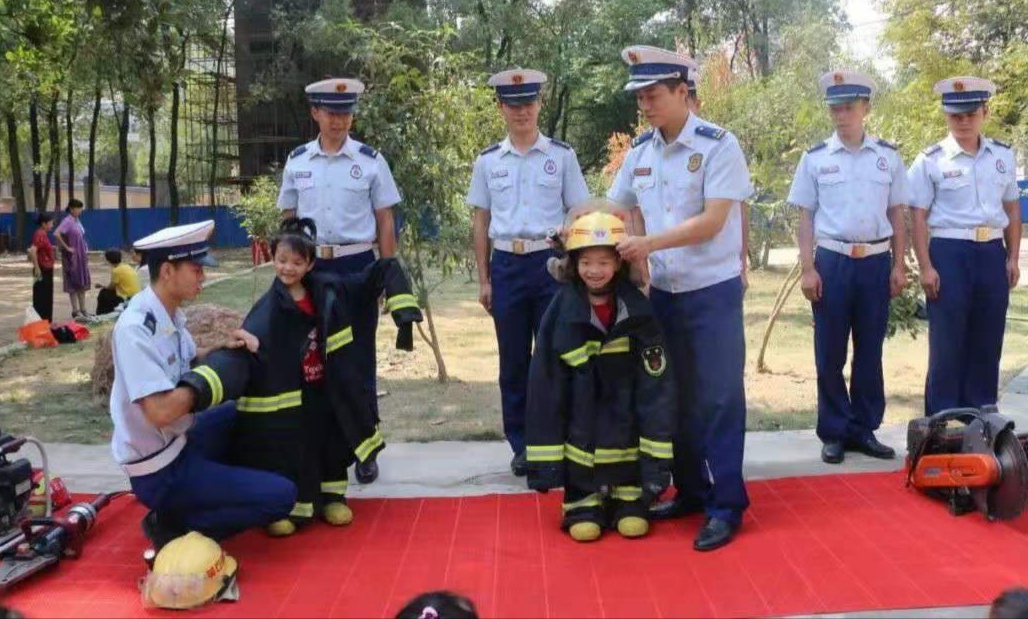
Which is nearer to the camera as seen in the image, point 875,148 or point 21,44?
point 875,148

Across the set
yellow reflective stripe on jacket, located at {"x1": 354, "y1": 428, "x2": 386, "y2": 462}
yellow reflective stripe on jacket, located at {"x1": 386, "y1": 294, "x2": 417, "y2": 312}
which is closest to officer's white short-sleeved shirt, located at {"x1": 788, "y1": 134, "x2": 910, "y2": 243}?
yellow reflective stripe on jacket, located at {"x1": 386, "y1": 294, "x2": 417, "y2": 312}

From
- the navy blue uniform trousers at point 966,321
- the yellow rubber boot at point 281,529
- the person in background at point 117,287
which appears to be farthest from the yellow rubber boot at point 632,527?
the person in background at point 117,287

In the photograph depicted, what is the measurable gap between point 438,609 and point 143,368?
149 cm

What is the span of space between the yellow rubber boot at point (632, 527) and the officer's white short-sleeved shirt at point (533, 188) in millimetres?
1552

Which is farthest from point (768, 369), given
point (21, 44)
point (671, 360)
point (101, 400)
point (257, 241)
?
point (257, 241)

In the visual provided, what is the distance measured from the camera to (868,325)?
16.9 feet

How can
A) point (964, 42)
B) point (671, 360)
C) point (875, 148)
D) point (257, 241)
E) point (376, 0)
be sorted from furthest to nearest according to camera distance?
point (376, 0) < point (964, 42) < point (257, 241) < point (875, 148) < point (671, 360)

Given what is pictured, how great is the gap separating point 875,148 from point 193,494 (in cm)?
364

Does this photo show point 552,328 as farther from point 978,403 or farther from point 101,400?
point 101,400

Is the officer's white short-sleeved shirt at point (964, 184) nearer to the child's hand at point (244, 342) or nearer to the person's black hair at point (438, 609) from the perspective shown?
the child's hand at point (244, 342)

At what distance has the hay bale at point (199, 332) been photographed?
5801 millimetres

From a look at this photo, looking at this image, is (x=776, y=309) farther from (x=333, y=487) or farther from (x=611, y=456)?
(x=333, y=487)

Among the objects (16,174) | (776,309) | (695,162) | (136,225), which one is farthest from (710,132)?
(136,225)

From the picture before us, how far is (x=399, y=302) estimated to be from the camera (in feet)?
14.4
